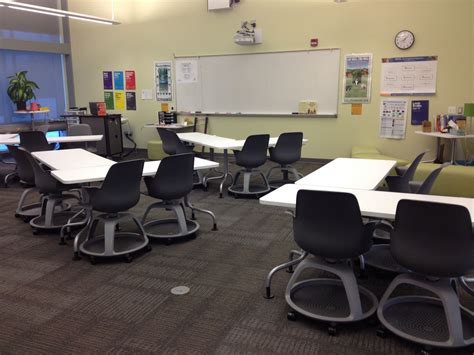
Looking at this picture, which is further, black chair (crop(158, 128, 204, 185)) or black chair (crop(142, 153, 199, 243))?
black chair (crop(158, 128, 204, 185))

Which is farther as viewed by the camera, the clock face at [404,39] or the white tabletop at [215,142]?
the clock face at [404,39]

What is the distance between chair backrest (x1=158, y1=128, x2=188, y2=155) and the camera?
569 centimetres

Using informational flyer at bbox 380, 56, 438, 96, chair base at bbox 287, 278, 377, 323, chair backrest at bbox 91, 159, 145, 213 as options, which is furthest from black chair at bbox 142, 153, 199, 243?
informational flyer at bbox 380, 56, 438, 96

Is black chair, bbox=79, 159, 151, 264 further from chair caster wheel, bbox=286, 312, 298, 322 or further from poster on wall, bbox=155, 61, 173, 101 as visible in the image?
poster on wall, bbox=155, 61, 173, 101

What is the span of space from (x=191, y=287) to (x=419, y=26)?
566 cm

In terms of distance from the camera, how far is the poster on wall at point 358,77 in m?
6.85

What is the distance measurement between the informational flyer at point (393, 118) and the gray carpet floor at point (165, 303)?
3.75 m

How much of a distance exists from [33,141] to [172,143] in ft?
5.90

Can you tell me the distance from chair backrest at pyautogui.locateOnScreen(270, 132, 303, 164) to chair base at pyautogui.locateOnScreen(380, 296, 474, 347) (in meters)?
3.04

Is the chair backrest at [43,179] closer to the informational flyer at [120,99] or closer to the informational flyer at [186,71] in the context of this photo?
the informational flyer at [186,71]

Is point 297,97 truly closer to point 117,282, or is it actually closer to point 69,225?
point 69,225

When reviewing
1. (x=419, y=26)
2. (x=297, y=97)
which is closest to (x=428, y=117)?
(x=419, y=26)

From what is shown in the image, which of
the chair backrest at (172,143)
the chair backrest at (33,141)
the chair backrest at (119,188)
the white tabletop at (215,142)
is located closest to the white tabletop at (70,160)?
the chair backrest at (119,188)

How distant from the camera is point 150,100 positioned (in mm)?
8789
